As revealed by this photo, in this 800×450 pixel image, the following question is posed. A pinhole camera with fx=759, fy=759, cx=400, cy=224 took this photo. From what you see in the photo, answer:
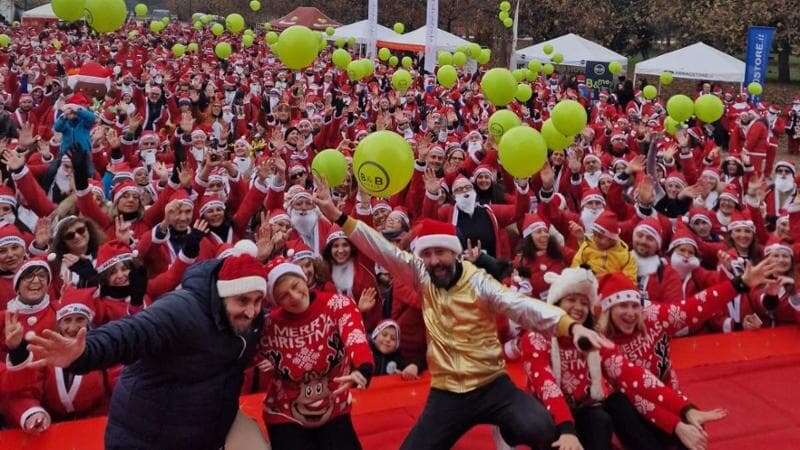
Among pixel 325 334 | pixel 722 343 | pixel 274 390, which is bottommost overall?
pixel 722 343

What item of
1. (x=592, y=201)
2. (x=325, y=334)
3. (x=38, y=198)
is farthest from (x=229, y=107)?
(x=325, y=334)

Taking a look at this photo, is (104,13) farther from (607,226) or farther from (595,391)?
(595,391)

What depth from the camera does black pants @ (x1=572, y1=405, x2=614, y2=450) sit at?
12.8ft

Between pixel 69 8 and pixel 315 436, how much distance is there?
6.80 metres

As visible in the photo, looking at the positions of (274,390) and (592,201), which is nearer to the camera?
(274,390)

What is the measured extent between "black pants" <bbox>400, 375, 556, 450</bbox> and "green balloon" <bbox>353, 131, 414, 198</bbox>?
2.13 metres

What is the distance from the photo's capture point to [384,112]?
46.3 feet

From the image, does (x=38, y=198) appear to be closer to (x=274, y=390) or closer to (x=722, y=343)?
(x=274, y=390)

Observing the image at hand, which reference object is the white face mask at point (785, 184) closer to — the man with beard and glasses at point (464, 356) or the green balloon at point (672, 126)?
the green balloon at point (672, 126)

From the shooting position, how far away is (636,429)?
3.97 meters

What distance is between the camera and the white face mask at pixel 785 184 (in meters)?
8.66

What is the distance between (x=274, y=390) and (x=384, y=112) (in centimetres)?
1072

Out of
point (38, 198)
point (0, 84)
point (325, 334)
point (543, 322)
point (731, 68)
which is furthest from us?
point (731, 68)

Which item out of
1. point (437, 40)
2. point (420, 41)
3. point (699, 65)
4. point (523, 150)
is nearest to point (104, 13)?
point (523, 150)
